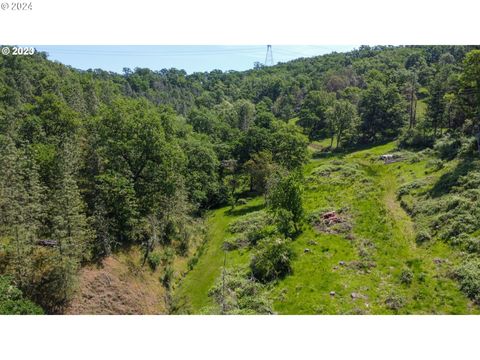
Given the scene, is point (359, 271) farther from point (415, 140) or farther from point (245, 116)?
point (245, 116)

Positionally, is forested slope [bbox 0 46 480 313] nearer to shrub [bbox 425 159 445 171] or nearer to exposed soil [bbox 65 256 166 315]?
shrub [bbox 425 159 445 171]

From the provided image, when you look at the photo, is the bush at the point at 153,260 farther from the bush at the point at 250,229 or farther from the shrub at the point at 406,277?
the shrub at the point at 406,277

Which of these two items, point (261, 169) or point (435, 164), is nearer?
point (435, 164)

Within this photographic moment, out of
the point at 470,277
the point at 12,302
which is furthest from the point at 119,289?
the point at 470,277

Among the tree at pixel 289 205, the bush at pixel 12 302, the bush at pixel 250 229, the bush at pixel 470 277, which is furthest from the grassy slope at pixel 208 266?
the bush at pixel 470 277

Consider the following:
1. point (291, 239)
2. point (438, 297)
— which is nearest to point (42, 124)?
point (291, 239)
